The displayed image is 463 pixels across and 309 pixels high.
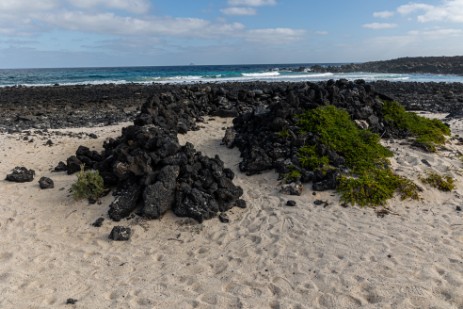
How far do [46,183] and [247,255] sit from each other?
5.56m

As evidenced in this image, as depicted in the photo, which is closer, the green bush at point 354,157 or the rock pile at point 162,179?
the rock pile at point 162,179

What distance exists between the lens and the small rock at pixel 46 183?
8977 mm

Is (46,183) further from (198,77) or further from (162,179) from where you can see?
(198,77)

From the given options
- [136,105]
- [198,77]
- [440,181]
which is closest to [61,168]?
[440,181]

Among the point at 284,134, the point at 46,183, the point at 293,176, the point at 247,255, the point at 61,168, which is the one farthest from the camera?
the point at 61,168

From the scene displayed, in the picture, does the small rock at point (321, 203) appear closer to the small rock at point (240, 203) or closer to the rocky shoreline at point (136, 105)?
the small rock at point (240, 203)

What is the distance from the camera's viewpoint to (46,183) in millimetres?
9000

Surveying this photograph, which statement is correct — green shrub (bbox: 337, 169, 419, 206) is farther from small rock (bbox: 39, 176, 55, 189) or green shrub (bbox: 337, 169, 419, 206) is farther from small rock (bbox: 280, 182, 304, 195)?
small rock (bbox: 39, 176, 55, 189)

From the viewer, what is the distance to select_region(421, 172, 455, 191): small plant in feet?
27.0

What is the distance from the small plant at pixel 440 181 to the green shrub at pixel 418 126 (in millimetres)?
1814

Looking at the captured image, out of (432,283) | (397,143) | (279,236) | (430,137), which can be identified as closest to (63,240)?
(279,236)

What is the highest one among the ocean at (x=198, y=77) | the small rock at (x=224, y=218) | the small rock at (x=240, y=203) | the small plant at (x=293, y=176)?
the ocean at (x=198, y=77)

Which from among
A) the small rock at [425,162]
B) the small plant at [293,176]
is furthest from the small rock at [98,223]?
the small rock at [425,162]

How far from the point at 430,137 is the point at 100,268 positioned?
920 cm
